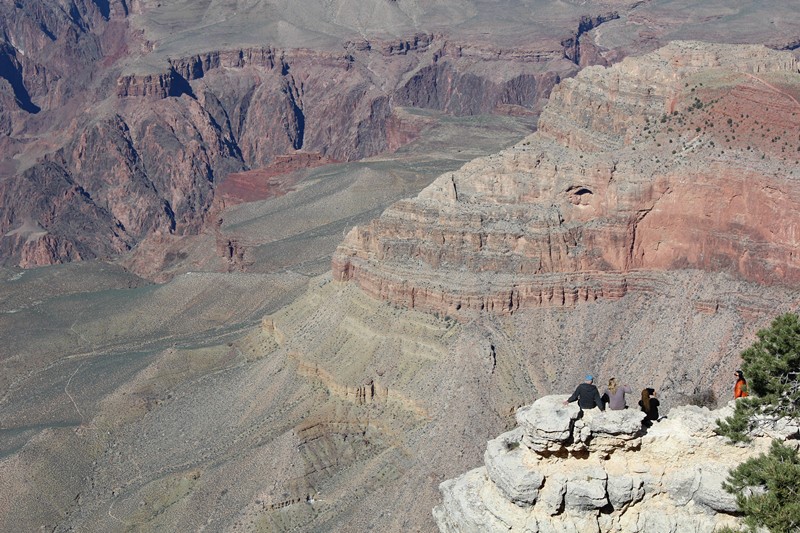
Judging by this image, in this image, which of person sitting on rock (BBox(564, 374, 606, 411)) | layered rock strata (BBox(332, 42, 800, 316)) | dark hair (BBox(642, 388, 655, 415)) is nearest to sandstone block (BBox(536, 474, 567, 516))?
person sitting on rock (BBox(564, 374, 606, 411))

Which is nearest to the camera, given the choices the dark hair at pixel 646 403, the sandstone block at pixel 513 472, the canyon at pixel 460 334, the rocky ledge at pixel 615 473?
the rocky ledge at pixel 615 473

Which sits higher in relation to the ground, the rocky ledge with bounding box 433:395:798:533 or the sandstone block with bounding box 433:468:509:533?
the rocky ledge with bounding box 433:395:798:533

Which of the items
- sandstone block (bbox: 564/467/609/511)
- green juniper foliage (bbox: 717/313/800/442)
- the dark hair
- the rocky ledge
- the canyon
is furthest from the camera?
the canyon

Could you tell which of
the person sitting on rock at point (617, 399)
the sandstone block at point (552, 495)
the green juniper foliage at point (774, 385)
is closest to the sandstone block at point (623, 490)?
the sandstone block at point (552, 495)

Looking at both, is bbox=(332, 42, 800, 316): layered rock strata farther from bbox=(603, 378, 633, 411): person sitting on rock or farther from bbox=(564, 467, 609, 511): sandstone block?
bbox=(564, 467, 609, 511): sandstone block

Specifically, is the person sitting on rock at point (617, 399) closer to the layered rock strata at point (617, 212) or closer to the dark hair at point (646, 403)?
the dark hair at point (646, 403)

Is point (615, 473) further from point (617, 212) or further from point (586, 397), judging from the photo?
point (617, 212)

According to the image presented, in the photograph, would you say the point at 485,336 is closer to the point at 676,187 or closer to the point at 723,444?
the point at 676,187
